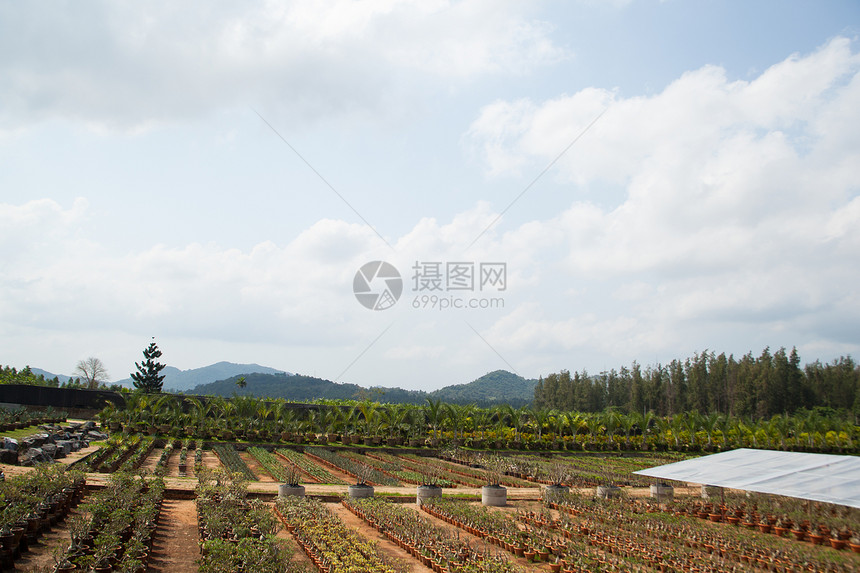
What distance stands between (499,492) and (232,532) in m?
8.11

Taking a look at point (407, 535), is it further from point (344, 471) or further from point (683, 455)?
point (683, 455)

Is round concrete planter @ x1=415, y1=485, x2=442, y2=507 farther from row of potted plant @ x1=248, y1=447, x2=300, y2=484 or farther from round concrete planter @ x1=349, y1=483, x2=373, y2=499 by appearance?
row of potted plant @ x1=248, y1=447, x2=300, y2=484

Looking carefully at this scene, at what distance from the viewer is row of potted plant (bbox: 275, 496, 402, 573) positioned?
8.50 m

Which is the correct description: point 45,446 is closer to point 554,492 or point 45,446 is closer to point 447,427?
point 554,492

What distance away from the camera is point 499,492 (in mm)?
15734

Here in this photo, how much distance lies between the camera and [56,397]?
31.8 m

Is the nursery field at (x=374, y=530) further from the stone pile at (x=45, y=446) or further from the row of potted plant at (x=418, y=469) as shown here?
the row of potted plant at (x=418, y=469)

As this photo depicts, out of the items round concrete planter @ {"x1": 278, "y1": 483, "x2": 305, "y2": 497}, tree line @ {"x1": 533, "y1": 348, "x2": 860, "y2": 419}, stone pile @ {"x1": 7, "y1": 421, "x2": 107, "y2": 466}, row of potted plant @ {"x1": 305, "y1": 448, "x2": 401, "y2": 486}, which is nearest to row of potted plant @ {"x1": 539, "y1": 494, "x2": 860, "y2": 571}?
round concrete planter @ {"x1": 278, "y1": 483, "x2": 305, "y2": 497}

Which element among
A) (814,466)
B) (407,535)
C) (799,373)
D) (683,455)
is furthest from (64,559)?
(799,373)

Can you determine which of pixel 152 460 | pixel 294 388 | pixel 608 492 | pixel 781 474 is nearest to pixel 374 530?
pixel 608 492

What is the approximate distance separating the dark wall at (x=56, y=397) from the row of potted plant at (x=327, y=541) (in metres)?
23.6

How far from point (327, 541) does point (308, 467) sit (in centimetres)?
1199

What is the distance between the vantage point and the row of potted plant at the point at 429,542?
29.5ft

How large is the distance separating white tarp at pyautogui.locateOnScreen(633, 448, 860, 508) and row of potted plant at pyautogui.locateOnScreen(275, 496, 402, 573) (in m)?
8.83
